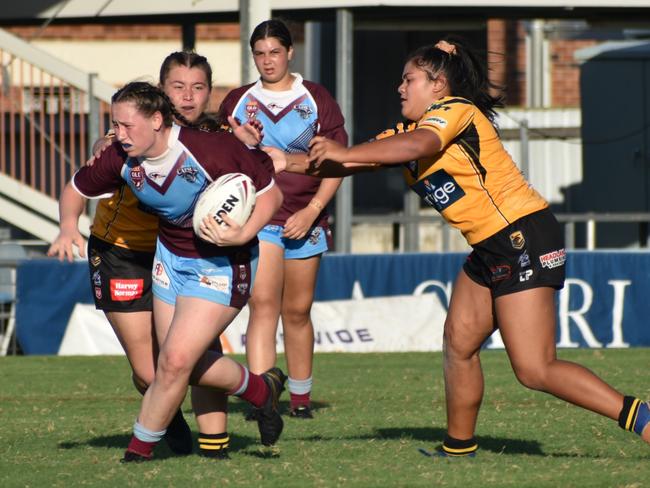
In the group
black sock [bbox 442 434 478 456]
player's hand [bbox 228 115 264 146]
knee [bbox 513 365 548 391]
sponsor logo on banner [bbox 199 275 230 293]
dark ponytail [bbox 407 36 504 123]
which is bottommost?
black sock [bbox 442 434 478 456]

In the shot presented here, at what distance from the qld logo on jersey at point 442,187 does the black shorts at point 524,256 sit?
24cm

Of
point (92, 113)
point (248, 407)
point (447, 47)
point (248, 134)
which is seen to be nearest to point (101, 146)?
point (248, 134)

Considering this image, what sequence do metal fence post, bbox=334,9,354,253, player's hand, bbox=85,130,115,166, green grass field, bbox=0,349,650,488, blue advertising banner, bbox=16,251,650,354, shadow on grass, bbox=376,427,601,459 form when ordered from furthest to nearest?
metal fence post, bbox=334,9,354,253, blue advertising banner, bbox=16,251,650,354, shadow on grass, bbox=376,427,601,459, player's hand, bbox=85,130,115,166, green grass field, bbox=0,349,650,488

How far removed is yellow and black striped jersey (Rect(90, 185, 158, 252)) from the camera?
673 cm

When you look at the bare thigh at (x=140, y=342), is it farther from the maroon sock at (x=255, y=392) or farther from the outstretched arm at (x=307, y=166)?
the outstretched arm at (x=307, y=166)

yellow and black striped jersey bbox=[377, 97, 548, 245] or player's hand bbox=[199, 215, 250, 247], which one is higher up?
yellow and black striped jersey bbox=[377, 97, 548, 245]

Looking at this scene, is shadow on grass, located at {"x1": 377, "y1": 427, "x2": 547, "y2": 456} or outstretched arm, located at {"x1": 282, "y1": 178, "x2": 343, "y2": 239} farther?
outstretched arm, located at {"x1": 282, "y1": 178, "x2": 343, "y2": 239}

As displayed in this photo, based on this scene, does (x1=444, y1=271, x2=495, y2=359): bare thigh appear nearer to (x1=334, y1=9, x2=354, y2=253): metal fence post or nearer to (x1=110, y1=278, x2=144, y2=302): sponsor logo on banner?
(x1=110, y1=278, x2=144, y2=302): sponsor logo on banner

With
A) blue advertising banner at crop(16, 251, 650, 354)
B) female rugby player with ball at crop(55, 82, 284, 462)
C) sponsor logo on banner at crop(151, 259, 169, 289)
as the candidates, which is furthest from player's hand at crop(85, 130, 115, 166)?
blue advertising banner at crop(16, 251, 650, 354)

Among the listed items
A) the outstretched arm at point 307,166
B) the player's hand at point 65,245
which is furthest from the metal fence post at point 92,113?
the outstretched arm at point 307,166

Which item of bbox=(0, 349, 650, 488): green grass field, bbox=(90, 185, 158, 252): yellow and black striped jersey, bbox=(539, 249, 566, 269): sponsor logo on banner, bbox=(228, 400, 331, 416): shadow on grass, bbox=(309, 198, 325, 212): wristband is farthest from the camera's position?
bbox=(228, 400, 331, 416): shadow on grass

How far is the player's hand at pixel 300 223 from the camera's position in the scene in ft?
25.7

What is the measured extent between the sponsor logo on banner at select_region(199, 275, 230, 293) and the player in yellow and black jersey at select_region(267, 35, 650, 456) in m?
0.58

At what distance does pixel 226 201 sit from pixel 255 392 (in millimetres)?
1086
